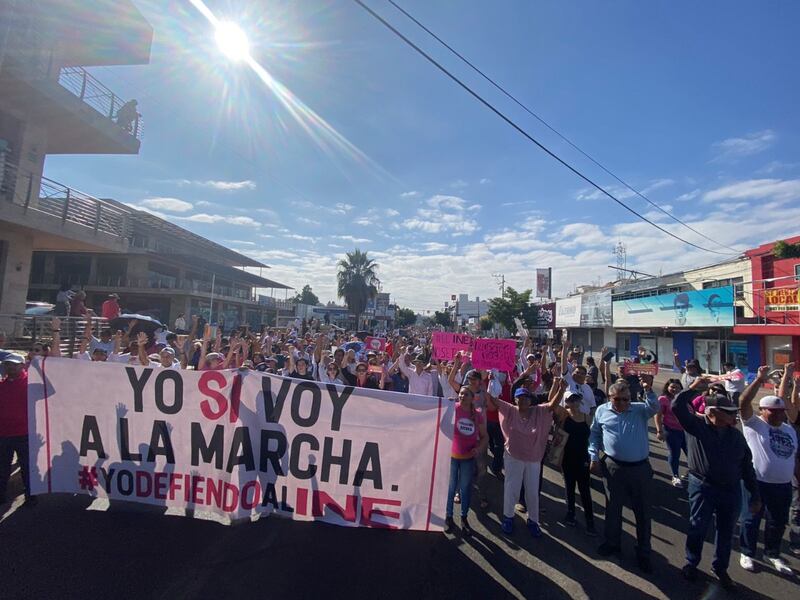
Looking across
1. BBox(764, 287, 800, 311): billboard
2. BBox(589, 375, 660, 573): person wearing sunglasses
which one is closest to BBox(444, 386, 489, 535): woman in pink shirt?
BBox(589, 375, 660, 573): person wearing sunglasses

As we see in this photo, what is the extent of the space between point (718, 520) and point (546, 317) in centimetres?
4368

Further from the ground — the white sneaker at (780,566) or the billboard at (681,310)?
the billboard at (681,310)

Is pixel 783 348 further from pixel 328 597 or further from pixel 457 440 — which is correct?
pixel 328 597

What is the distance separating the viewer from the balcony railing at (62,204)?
12336 mm

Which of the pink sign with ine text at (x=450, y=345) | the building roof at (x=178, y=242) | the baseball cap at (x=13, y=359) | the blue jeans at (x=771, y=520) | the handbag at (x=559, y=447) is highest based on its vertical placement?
the building roof at (x=178, y=242)

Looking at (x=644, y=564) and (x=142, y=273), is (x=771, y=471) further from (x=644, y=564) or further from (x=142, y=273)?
(x=142, y=273)

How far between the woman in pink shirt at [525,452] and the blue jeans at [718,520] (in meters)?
1.44

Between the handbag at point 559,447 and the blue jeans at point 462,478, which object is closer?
the blue jeans at point 462,478

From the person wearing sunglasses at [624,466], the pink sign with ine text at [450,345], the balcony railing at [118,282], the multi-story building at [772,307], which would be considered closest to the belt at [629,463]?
the person wearing sunglasses at [624,466]

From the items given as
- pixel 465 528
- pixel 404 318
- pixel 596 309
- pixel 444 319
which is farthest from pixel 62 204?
pixel 404 318

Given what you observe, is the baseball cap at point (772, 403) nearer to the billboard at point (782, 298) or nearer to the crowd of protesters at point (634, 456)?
the crowd of protesters at point (634, 456)

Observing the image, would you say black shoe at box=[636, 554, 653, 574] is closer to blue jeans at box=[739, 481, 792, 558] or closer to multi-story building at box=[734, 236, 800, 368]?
blue jeans at box=[739, 481, 792, 558]

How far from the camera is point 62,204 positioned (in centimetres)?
1388

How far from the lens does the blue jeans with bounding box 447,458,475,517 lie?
15.1 feet
